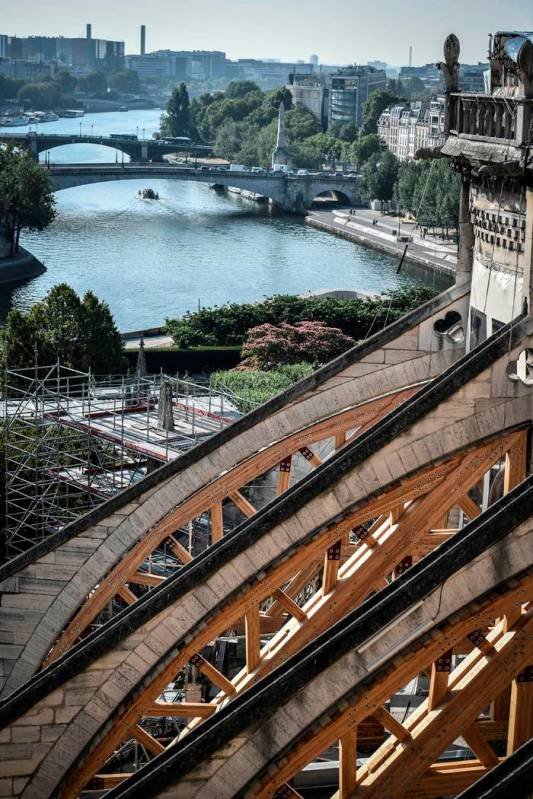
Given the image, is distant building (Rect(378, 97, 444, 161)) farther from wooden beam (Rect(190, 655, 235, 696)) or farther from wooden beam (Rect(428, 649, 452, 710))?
wooden beam (Rect(428, 649, 452, 710))

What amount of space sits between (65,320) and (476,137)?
26.9 meters

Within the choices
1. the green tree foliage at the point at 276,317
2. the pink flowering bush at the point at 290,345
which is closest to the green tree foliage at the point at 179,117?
the green tree foliage at the point at 276,317

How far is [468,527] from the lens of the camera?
860cm

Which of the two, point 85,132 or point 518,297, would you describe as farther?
point 85,132

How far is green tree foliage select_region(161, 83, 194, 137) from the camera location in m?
146

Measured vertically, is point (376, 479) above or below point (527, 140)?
below

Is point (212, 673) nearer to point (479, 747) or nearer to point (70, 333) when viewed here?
point (479, 747)

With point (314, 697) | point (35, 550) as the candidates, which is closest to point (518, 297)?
point (314, 697)

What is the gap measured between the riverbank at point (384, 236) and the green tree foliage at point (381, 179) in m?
1.13

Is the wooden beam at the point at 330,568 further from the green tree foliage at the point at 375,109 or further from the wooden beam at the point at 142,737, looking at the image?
the green tree foliage at the point at 375,109

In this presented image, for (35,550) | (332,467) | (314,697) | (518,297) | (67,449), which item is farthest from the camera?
(67,449)

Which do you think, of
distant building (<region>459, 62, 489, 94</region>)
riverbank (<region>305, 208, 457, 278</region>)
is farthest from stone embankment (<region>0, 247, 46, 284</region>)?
distant building (<region>459, 62, 489, 94</region>)

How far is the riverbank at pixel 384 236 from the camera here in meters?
69.9

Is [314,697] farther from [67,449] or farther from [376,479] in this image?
[67,449]
